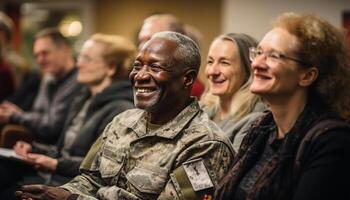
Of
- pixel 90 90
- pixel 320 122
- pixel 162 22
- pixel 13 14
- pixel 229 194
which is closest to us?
pixel 320 122

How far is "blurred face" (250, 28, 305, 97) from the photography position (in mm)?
1934

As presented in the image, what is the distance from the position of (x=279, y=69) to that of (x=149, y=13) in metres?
5.55

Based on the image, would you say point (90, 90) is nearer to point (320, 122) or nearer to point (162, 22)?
point (162, 22)

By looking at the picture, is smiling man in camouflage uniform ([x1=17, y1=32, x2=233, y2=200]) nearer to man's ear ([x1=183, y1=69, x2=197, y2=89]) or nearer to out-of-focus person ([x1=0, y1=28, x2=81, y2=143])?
man's ear ([x1=183, y1=69, x2=197, y2=89])

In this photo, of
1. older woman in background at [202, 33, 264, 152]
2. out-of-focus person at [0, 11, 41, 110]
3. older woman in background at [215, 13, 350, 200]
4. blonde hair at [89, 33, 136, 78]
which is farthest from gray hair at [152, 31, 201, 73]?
out-of-focus person at [0, 11, 41, 110]

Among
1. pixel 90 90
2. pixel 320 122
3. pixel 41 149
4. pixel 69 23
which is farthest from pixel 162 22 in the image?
pixel 69 23

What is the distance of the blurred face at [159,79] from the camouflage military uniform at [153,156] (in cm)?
7

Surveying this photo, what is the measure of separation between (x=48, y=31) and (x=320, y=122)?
3.04 meters

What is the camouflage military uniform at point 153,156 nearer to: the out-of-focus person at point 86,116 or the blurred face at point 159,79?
the blurred face at point 159,79

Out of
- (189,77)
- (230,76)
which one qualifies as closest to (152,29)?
(230,76)

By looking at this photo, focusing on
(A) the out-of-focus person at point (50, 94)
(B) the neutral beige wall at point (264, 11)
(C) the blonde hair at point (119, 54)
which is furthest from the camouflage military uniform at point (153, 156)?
(B) the neutral beige wall at point (264, 11)

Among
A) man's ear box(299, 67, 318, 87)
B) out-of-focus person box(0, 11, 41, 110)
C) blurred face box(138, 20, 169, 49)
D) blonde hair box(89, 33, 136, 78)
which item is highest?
man's ear box(299, 67, 318, 87)

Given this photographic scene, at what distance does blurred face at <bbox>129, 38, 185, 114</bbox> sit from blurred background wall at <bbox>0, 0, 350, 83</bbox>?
309 centimetres

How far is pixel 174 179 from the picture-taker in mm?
2061
